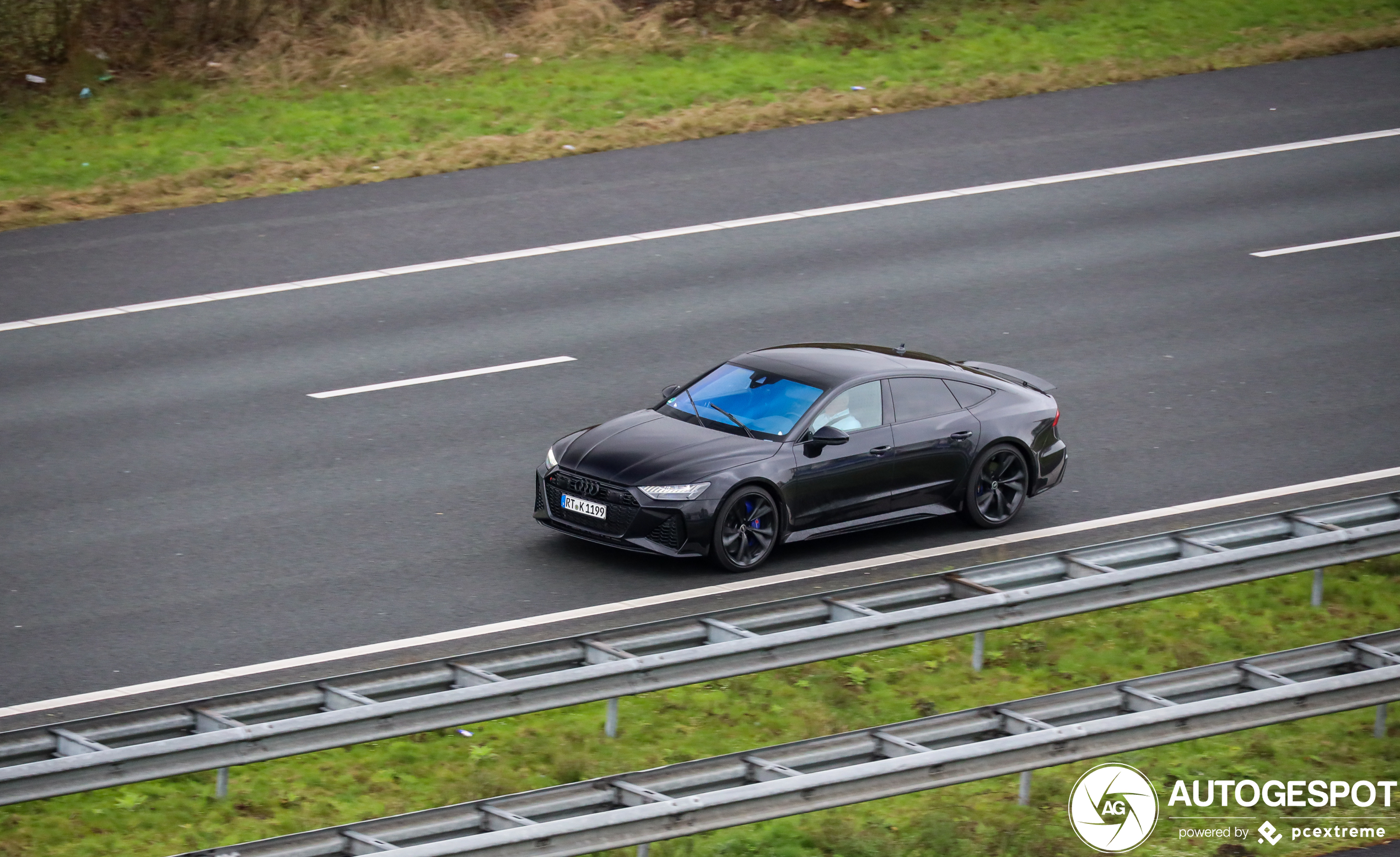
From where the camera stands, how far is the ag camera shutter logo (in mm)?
8938

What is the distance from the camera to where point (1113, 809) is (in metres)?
9.07

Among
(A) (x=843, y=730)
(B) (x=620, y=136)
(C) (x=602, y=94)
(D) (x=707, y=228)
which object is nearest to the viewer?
(A) (x=843, y=730)

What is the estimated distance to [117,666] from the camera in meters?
10.8

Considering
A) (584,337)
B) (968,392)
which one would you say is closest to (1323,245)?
(968,392)

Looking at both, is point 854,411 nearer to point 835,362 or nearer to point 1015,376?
point 835,362

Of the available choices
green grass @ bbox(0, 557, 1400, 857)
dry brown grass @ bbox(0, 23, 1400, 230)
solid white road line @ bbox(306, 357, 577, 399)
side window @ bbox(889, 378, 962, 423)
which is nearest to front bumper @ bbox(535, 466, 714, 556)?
green grass @ bbox(0, 557, 1400, 857)

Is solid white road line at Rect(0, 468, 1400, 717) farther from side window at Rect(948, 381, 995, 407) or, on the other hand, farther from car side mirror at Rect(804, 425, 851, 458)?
side window at Rect(948, 381, 995, 407)

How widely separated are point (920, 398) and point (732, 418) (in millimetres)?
Result: 1412

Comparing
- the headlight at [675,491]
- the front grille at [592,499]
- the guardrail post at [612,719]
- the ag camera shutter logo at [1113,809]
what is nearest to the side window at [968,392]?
the headlight at [675,491]

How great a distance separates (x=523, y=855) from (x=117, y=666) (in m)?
4.14

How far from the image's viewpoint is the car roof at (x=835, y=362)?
12805 mm

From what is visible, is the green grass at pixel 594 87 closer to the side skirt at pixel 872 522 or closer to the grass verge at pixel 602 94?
the grass verge at pixel 602 94

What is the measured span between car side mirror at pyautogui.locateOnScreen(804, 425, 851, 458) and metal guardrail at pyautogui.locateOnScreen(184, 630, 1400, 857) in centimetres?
361

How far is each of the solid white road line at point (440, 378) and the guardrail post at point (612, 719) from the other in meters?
6.22
